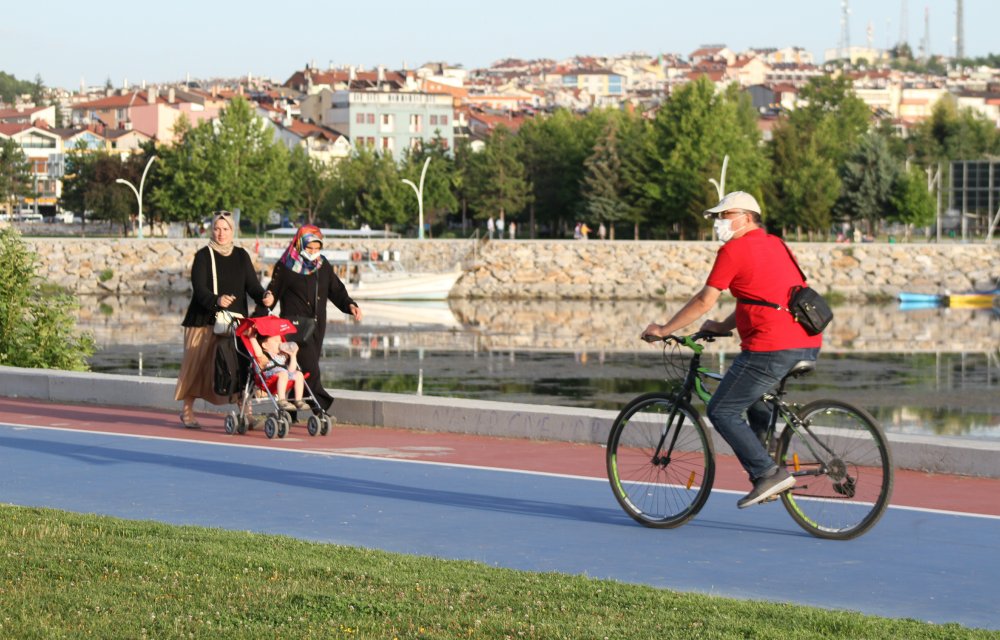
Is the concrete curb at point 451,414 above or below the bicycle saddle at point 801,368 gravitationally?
below

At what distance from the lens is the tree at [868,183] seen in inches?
3634

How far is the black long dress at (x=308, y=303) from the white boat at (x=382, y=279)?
171ft

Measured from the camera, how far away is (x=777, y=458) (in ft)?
28.7

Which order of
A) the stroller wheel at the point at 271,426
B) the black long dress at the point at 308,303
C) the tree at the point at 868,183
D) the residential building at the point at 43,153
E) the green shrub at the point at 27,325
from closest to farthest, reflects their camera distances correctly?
1. the stroller wheel at the point at 271,426
2. the black long dress at the point at 308,303
3. the green shrub at the point at 27,325
4. the tree at the point at 868,183
5. the residential building at the point at 43,153

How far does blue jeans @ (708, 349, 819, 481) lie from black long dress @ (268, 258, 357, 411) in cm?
541

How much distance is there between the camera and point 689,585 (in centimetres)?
751

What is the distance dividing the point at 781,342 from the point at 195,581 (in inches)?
132

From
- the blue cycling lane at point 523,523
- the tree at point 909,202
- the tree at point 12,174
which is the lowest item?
the blue cycling lane at point 523,523

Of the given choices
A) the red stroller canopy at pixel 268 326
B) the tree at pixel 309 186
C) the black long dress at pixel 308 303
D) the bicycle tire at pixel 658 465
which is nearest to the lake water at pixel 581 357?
the black long dress at pixel 308 303

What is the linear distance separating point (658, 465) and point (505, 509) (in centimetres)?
101

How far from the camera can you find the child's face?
527 inches

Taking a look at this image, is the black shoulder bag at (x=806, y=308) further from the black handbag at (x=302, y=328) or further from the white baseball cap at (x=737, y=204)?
the black handbag at (x=302, y=328)

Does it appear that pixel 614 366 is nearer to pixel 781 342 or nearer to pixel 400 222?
pixel 781 342

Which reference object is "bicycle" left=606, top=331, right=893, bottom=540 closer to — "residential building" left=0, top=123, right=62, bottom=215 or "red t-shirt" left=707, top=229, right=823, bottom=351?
"red t-shirt" left=707, top=229, right=823, bottom=351
